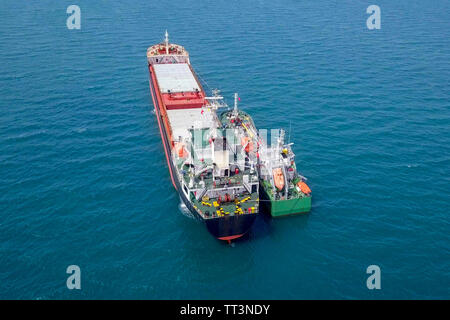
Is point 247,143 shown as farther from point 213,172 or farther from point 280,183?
point 213,172

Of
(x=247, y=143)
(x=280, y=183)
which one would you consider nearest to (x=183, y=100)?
(x=247, y=143)

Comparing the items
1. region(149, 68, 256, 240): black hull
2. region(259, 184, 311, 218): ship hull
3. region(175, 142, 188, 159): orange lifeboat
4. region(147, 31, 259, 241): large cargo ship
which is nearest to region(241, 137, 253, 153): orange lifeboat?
region(147, 31, 259, 241): large cargo ship

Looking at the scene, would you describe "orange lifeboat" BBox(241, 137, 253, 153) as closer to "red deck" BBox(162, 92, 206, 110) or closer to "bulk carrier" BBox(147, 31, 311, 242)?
"bulk carrier" BBox(147, 31, 311, 242)

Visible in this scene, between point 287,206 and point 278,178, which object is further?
point 278,178

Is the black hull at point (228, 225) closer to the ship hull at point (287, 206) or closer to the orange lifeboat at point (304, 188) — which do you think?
the ship hull at point (287, 206)
